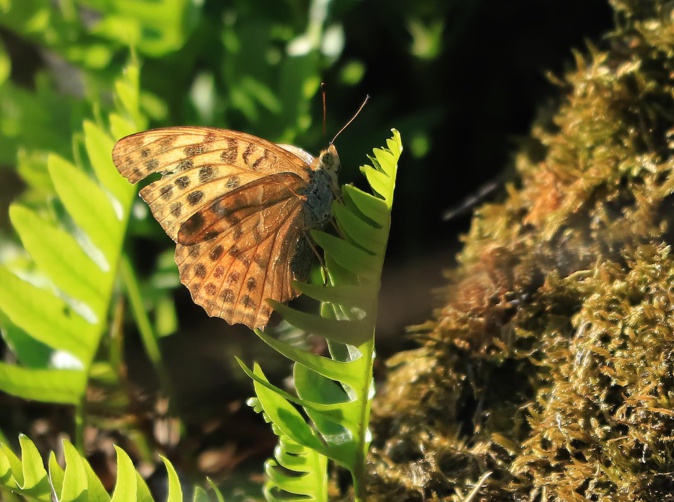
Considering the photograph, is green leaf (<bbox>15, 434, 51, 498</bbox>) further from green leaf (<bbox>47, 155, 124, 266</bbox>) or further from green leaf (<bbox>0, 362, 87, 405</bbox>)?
green leaf (<bbox>47, 155, 124, 266</bbox>)

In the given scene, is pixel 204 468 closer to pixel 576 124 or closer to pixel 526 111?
pixel 576 124

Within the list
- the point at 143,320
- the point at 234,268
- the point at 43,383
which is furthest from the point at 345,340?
the point at 143,320

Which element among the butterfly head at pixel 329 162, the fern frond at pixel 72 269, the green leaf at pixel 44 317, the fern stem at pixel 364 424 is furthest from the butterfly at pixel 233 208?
the fern stem at pixel 364 424

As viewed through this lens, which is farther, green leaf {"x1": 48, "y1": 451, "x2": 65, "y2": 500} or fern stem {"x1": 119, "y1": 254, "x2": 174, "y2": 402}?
fern stem {"x1": 119, "y1": 254, "x2": 174, "y2": 402}

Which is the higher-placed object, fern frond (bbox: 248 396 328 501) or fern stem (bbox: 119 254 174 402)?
fern stem (bbox: 119 254 174 402)

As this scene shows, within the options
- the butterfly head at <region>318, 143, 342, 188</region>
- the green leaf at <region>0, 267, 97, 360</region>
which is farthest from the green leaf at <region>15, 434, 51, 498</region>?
the butterfly head at <region>318, 143, 342, 188</region>

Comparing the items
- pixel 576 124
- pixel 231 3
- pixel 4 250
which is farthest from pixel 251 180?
pixel 4 250
